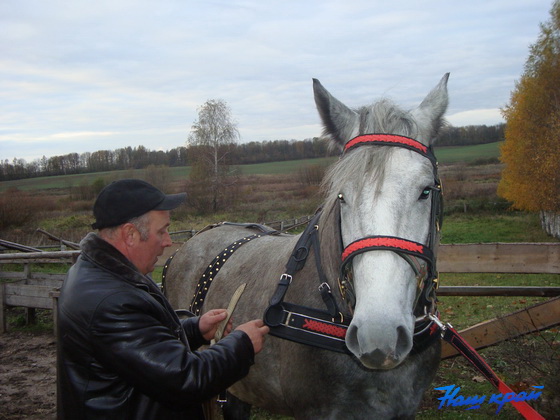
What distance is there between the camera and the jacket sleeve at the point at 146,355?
1.67m

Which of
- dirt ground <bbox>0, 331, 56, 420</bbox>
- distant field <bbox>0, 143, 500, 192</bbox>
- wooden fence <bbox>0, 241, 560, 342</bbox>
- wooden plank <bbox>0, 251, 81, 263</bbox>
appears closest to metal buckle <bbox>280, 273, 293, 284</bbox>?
wooden fence <bbox>0, 241, 560, 342</bbox>

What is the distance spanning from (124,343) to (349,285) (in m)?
1.06

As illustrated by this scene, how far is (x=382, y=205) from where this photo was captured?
205 cm

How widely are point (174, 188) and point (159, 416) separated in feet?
112

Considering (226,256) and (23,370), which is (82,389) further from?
(23,370)

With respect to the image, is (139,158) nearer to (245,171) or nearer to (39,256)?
(245,171)

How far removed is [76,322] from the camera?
173 centimetres

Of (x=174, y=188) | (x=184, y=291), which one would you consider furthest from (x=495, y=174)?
(x=184, y=291)

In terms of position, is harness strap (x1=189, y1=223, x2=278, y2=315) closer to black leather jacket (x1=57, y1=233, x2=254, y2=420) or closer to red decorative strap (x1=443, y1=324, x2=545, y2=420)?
black leather jacket (x1=57, y1=233, x2=254, y2=420)

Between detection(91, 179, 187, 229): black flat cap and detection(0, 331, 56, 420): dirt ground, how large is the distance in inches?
148

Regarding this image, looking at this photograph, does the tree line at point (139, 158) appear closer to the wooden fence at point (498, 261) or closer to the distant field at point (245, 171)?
the distant field at point (245, 171)

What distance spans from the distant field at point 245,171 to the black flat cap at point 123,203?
1956cm

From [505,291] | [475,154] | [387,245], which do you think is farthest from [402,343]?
[475,154]

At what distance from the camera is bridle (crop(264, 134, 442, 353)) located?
200 centimetres
